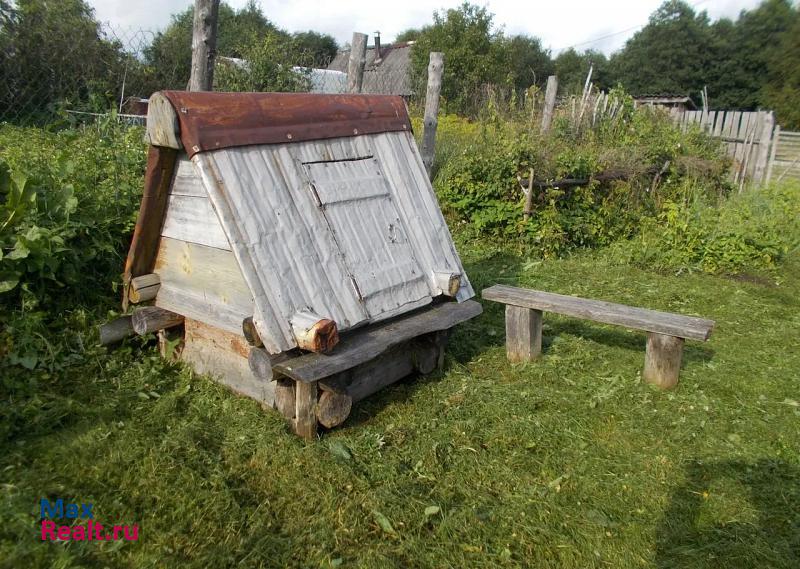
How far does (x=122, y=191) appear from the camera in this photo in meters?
4.38

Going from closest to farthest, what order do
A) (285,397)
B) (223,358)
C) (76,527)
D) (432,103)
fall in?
1. (76,527)
2. (285,397)
3. (223,358)
4. (432,103)

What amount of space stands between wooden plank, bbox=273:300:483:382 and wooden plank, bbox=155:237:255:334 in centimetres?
49

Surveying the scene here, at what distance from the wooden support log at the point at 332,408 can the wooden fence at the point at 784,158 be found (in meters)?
12.2

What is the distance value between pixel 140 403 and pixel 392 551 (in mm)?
1798

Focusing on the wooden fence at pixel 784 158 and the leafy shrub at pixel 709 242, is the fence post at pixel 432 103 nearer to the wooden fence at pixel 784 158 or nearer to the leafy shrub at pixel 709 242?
the leafy shrub at pixel 709 242

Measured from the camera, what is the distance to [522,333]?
4.64m

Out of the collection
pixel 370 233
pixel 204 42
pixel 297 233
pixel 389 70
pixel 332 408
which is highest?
pixel 204 42

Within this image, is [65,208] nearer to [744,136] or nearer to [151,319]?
[151,319]

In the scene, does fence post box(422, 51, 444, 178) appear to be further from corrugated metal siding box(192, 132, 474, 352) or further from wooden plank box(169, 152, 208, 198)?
wooden plank box(169, 152, 208, 198)

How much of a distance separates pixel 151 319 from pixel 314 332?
1.39m

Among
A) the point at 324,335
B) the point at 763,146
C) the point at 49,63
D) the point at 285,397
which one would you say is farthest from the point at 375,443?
the point at 763,146

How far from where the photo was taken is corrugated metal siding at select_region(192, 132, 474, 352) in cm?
308

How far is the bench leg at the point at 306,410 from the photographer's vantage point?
10.6 ft

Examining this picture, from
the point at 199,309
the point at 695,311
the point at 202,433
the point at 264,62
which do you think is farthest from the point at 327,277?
the point at 264,62
